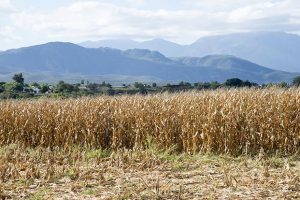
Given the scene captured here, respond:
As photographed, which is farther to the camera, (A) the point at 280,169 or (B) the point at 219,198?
(A) the point at 280,169

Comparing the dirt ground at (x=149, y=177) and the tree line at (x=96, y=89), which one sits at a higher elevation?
the tree line at (x=96, y=89)

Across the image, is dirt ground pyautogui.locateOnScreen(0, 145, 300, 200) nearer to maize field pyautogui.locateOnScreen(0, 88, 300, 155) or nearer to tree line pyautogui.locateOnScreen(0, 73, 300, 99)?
maize field pyautogui.locateOnScreen(0, 88, 300, 155)

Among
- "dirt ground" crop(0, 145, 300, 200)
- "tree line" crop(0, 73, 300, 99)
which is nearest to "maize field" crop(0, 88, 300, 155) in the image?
A: "dirt ground" crop(0, 145, 300, 200)

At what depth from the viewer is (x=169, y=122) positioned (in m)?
12.0

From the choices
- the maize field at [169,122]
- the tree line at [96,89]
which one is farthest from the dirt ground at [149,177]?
the tree line at [96,89]

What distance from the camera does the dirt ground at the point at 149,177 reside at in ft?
22.8

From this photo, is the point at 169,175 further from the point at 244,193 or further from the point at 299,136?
the point at 299,136

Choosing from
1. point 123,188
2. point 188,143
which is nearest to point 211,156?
point 188,143

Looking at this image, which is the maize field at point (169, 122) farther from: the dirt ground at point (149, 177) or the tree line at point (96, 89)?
the tree line at point (96, 89)

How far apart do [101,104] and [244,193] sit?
7.62m

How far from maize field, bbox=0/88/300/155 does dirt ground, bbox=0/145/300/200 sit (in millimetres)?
914

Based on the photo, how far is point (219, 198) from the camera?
262 inches

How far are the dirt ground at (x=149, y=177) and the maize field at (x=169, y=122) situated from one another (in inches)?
36.0

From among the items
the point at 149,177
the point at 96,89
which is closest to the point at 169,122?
the point at 149,177
